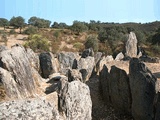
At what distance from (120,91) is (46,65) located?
7.55 metres

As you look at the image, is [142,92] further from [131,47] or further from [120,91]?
[131,47]

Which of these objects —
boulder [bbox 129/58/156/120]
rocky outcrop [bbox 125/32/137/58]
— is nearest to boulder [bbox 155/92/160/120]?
boulder [bbox 129/58/156/120]

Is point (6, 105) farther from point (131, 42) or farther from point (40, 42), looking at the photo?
point (40, 42)

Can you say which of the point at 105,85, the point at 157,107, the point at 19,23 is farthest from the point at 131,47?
the point at 19,23

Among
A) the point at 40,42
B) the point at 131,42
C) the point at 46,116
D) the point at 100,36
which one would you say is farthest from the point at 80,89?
the point at 100,36

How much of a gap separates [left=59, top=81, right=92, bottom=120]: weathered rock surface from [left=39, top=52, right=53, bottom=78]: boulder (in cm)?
998

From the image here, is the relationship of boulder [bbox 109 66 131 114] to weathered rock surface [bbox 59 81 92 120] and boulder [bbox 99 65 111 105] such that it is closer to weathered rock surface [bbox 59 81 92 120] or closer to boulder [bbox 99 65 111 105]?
boulder [bbox 99 65 111 105]

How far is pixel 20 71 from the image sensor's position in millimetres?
12906

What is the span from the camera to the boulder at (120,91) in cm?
1275

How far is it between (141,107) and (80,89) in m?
3.03

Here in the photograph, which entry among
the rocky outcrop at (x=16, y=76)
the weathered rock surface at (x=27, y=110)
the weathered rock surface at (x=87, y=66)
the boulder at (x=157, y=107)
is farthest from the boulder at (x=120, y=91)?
the weathered rock surface at (x=27, y=110)

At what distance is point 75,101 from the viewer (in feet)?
28.7

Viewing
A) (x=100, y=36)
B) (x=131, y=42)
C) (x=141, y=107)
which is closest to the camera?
(x=141, y=107)

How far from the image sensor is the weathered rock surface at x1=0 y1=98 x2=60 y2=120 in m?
5.25
